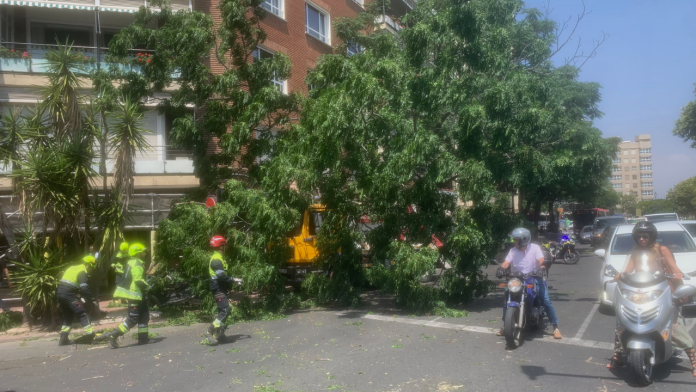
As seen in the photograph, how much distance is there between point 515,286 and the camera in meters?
8.09

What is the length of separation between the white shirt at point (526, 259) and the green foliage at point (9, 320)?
9582mm

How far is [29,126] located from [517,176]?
9730 mm

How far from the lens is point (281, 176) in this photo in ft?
37.2

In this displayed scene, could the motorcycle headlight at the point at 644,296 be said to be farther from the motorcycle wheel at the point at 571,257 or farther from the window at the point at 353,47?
the motorcycle wheel at the point at 571,257

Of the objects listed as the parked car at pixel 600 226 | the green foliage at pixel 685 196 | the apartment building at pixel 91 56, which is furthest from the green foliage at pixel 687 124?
the green foliage at pixel 685 196

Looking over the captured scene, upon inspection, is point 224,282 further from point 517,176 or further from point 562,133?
point 562,133

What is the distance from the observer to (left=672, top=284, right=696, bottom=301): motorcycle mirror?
6109 millimetres

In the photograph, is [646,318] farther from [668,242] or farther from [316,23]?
[316,23]

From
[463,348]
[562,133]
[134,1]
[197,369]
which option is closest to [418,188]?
[463,348]

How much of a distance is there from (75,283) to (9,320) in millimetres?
2749

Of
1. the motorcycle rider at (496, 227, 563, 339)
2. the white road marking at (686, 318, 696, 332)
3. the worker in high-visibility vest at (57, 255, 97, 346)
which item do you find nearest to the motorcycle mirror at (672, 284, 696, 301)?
the motorcycle rider at (496, 227, 563, 339)

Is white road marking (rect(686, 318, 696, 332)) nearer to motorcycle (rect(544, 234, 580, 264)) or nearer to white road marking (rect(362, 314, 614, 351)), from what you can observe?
white road marking (rect(362, 314, 614, 351))

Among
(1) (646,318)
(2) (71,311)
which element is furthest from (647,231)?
(2) (71,311)

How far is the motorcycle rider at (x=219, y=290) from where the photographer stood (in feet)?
29.6
